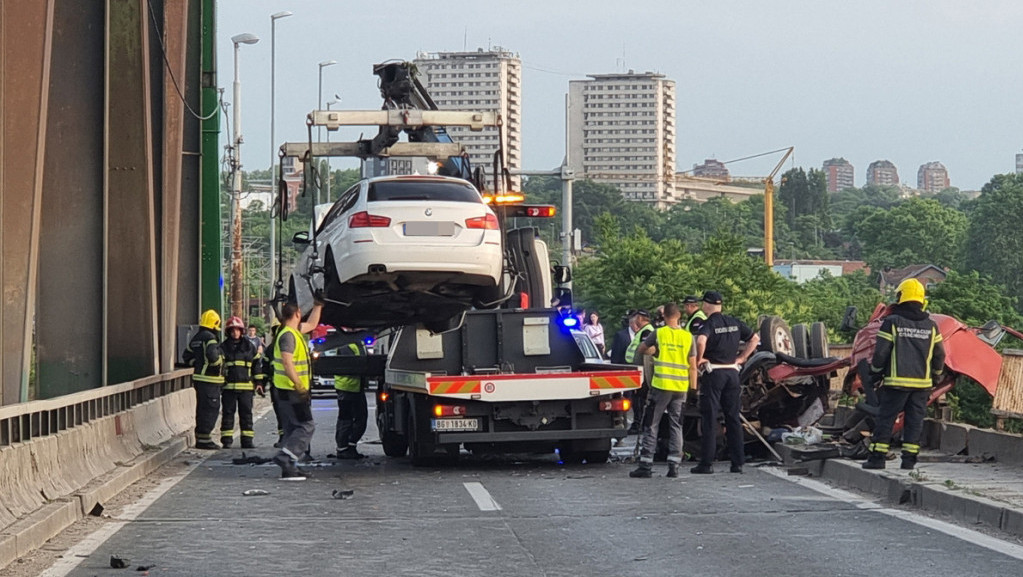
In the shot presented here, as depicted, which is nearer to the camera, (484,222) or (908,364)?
(908,364)

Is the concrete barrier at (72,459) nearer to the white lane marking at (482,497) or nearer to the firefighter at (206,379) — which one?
the firefighter at (206,379)

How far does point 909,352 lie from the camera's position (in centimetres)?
1442

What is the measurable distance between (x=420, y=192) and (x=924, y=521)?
6.57 metres

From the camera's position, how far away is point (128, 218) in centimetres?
1994

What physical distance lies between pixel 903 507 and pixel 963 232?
149888 millimetres

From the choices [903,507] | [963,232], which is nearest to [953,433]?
[903,507]

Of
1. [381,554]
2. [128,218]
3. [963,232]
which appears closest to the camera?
[381,554]

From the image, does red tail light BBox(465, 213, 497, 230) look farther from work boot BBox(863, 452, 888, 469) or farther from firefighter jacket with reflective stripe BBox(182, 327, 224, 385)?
firefighter jacket with reflective stripe BBox(182, 327, 224, 385)

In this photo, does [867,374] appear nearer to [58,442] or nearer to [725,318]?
[725,318]

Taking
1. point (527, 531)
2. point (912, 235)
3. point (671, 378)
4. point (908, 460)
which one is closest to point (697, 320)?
point (671, 378)

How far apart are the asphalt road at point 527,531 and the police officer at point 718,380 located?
0.35 meters

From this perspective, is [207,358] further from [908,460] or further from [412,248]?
[908,460]

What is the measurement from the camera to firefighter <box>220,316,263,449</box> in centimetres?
2091

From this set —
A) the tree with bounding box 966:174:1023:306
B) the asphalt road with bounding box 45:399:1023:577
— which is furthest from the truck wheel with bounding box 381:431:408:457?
the tree with bounding box 966:174:1023:306
